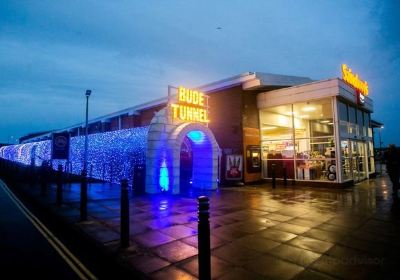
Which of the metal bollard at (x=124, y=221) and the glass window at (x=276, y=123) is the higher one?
the glass window at (x=276, y=123)

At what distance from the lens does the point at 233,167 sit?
15781mm

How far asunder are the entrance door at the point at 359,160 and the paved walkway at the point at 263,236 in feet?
20.3

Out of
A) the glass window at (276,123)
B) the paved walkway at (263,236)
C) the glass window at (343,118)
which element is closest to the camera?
the paved walkway at (263,236)

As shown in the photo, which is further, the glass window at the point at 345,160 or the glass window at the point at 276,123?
the glass window at the point at 276,123

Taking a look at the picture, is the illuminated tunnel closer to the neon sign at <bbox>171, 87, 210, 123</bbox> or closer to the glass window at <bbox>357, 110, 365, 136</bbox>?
the neon sign at <bbox>171, 87, 210, 123</bbox>

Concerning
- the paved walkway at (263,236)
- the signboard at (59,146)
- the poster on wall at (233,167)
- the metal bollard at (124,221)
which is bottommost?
the paved walkway at (263,236)

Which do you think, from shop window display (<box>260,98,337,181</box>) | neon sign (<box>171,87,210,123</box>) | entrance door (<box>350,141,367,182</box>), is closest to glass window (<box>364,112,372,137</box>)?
entrance door (<box>350,141,367,182</box>)

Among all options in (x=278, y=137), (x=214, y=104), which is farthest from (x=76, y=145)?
(x=278, y=137)

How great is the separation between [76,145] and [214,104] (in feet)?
45.6

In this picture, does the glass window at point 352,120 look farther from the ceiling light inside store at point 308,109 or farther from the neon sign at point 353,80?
the ceiling light inside store at point 308,109

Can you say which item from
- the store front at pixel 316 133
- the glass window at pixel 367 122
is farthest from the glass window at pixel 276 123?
the glass window at pixel 367 122

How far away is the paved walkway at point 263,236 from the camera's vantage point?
4328 mm

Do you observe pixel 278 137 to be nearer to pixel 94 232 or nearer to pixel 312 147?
pixel 312 147

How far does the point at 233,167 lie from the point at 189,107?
185 inches
